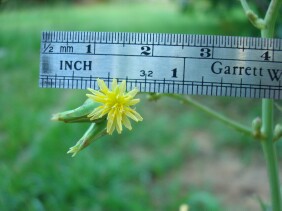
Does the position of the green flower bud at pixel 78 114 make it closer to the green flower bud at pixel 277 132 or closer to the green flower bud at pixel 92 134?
the green flower bud at pixel 92 134

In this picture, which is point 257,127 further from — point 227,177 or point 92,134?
point 227,177

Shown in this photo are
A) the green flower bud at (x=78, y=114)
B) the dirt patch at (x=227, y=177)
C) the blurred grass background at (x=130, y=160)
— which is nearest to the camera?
the green flower bud at (x=78, y=114)

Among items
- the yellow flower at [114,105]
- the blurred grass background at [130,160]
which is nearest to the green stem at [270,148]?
the yellow flower at [114,105]

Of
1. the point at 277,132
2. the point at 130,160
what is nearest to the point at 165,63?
the point at 277,132

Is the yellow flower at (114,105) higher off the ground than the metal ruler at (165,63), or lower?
lower

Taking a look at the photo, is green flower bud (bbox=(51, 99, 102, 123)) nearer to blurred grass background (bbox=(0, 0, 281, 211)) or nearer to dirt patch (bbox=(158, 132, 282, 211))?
blurred grass background (bbox=(0, 0, 281, 211))

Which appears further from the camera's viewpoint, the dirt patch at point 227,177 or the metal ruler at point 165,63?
the dirt patch at point 227,177
